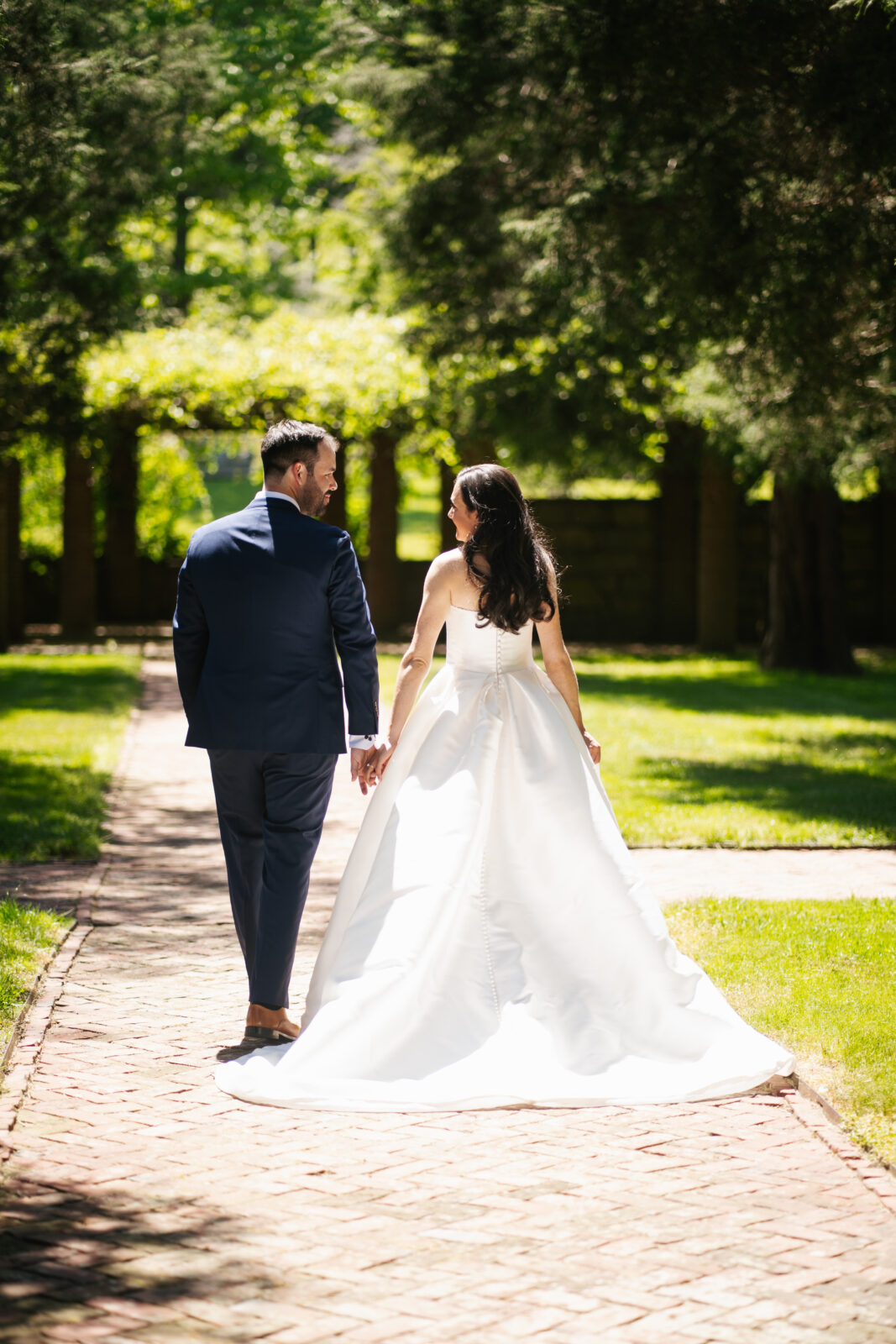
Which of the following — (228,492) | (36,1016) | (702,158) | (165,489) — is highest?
(702,158)

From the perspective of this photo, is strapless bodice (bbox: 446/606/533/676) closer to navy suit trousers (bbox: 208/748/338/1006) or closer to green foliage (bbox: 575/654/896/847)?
navy suit trousers (bbox: 208/748/338/1006)

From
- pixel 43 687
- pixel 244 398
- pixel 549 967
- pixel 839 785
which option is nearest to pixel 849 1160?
pixel 549 967

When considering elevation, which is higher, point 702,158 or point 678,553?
point 702,158

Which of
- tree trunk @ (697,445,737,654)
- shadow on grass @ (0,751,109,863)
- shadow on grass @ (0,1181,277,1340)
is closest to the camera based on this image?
shadow on grass @ (0,1181,277,1340)

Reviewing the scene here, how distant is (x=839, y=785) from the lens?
1095cm

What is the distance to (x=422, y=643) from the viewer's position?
5.27 metres

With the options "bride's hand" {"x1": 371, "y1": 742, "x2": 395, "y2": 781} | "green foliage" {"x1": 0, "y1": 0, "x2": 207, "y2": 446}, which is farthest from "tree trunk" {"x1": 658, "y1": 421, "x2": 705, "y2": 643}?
"bride's hand" {"x1": 371, "y1": 742, "x2": 395, "y2": 781}

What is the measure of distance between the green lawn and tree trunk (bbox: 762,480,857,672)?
0.48m

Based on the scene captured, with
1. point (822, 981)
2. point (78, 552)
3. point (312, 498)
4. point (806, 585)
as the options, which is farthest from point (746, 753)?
point (78, 552)

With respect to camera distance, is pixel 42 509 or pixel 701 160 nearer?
pixel 701 160

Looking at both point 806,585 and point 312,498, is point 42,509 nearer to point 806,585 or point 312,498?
point 806,585

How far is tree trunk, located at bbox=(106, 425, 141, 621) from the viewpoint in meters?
23.9

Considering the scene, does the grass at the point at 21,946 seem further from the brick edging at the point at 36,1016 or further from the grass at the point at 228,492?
the grass at the point at 228,492

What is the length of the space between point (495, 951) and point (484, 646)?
1.08 metres
